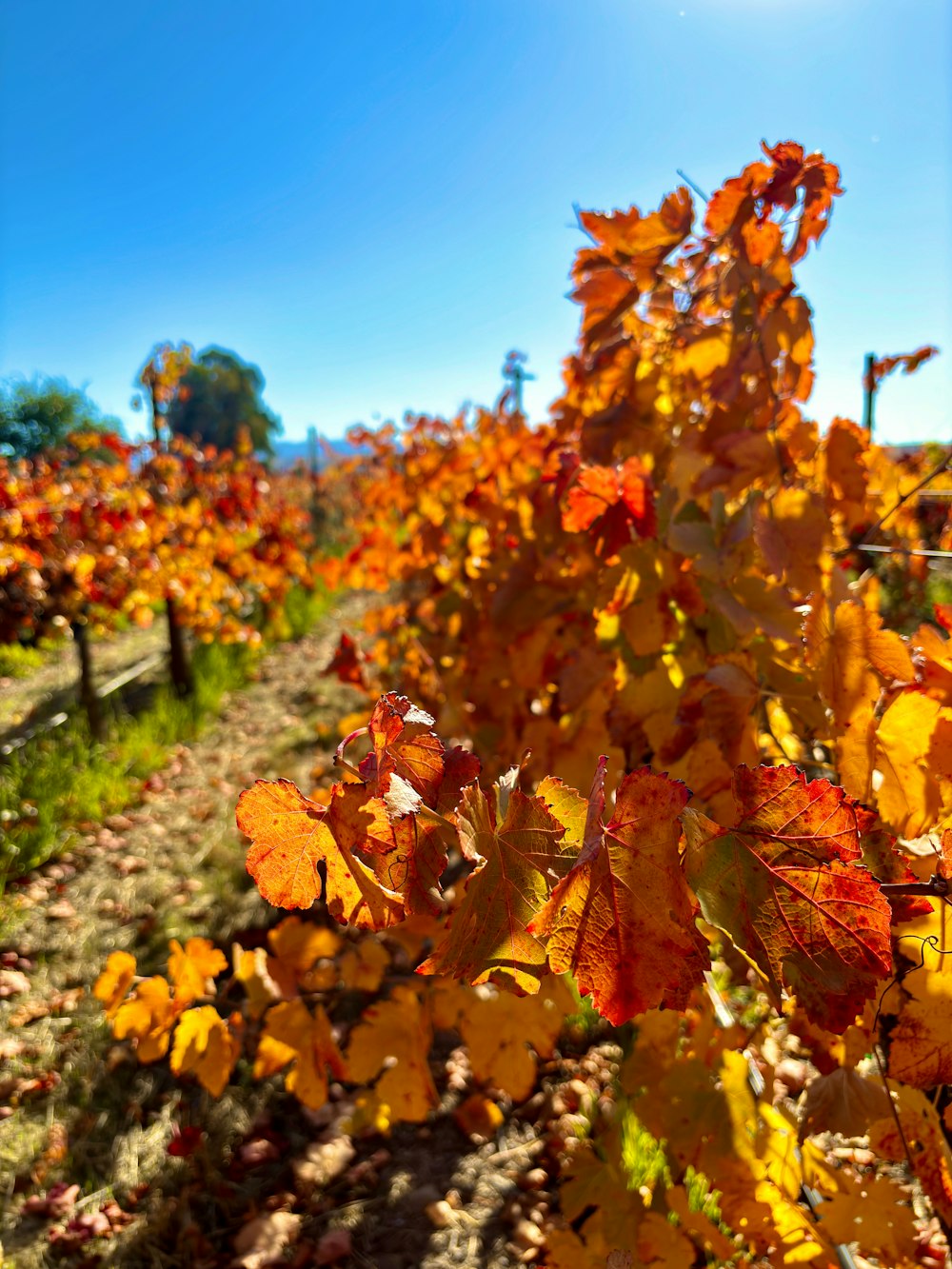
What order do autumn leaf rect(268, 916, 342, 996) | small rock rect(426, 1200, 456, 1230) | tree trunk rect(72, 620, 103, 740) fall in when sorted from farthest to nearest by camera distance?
1. tree trunk rect(72, 620, 103, 740)
2. small rock rect(426, 1200, 456, 1230)
3. autumn leaf rect(268, 916, 342, 996)

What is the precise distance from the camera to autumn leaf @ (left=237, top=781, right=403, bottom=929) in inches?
18.9

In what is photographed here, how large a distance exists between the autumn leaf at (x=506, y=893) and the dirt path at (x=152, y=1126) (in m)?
1.66

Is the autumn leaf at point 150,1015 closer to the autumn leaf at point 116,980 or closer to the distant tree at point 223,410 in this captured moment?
the autumn leaf at point 116,980

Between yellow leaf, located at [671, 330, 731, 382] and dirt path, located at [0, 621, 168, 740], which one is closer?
yellow leaf, located at [671, 330, 731, 382]

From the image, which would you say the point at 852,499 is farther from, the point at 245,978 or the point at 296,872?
the point at 245,978

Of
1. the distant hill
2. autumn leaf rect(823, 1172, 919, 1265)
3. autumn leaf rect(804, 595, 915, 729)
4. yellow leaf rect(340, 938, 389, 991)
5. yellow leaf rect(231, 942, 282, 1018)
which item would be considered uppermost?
the distant hill

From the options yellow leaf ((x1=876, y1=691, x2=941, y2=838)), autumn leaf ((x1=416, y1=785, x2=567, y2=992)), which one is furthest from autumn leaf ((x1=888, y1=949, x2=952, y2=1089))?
autumn leaf ((x1=416, y1=785, x2=567, y2=992))

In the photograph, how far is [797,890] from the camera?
1.56 ft

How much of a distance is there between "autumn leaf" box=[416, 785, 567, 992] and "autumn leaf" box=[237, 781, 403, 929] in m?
0.05

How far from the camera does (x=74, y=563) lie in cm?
392

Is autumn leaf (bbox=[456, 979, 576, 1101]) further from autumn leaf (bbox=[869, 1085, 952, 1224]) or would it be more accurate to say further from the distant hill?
the distant hill

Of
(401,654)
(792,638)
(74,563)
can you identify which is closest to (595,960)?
(792,638)

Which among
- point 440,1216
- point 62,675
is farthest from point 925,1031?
point 62,675

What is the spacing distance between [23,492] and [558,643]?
4.83 meters
